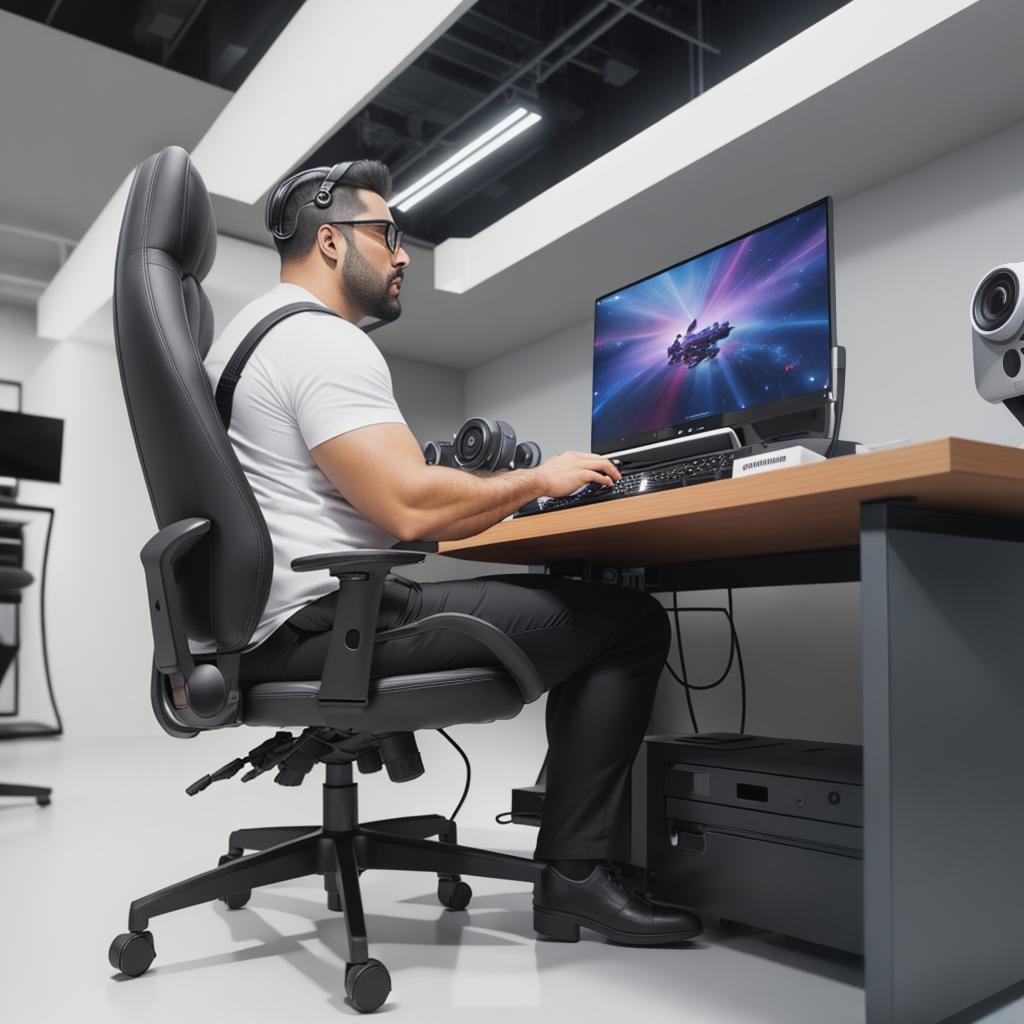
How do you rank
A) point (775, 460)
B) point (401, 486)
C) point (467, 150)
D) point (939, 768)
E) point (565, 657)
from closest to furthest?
point (939, 768) < point (775, 460) < point (401, 486) < point (565, 657) < point (467, 150)

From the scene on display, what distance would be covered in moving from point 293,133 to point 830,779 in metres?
2.60

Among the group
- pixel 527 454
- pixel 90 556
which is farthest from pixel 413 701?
pixel 90 556

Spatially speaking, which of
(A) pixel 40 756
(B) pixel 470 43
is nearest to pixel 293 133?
(B) pixel 470 43

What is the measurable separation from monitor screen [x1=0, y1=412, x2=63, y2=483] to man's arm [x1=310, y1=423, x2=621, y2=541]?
2.44 meters

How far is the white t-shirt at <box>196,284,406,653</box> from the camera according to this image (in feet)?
4.12

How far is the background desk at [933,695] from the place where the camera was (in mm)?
929

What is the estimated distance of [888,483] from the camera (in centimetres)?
91

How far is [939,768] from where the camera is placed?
1.00m

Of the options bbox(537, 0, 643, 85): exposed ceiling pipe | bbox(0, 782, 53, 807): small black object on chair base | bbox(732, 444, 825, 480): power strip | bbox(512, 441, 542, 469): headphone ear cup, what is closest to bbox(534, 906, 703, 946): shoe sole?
bbox(732, 444, 825, 480): power strip

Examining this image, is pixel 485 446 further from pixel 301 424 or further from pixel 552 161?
pixel 552 161

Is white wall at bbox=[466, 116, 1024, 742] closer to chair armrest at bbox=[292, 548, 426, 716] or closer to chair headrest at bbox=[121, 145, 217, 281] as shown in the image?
chair armrest at bbox=[292, 548, 426, 716]

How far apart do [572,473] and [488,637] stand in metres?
0.31

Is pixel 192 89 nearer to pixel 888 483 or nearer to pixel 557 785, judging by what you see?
pixel 557 785

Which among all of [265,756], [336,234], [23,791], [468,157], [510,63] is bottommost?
[23,791]
